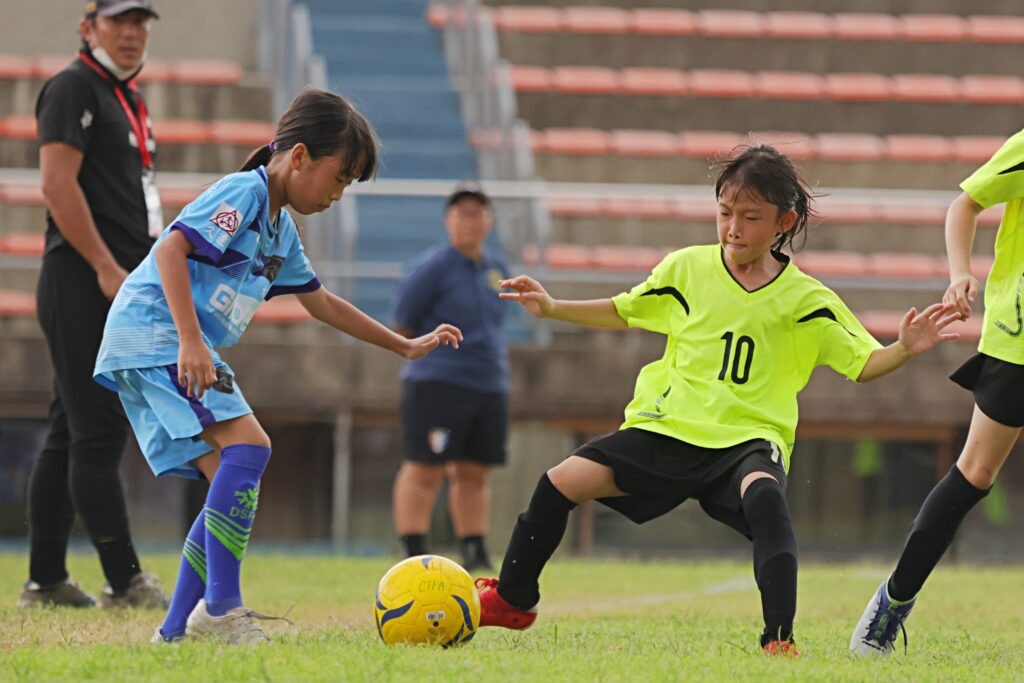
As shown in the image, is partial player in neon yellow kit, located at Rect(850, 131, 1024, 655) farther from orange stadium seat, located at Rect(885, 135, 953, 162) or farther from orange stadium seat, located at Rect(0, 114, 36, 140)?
orange stadium seat, located at Rect(0, 114, 36, 140)

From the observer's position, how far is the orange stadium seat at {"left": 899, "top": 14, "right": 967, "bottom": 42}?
1576cm

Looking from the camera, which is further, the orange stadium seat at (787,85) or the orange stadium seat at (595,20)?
the orange stadium seat at (595,20)

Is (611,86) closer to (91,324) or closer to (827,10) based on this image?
(827,10)

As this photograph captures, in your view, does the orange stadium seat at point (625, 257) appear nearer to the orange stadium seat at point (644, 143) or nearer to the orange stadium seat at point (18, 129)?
the orange stadium seat at point (644, 143)

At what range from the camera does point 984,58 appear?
51.4 feet

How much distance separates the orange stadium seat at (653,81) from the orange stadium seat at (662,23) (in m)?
0.39

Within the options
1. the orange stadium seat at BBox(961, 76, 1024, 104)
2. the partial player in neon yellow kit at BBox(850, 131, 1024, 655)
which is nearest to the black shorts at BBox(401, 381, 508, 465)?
the partial player in neon yellow kit at BBox(850, 131, 1024, 655)

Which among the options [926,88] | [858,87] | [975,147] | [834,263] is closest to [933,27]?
[926,88]

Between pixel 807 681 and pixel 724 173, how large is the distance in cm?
183

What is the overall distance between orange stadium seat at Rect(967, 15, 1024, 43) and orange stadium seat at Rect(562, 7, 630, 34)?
3.35 m

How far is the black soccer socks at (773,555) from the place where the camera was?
4664mm

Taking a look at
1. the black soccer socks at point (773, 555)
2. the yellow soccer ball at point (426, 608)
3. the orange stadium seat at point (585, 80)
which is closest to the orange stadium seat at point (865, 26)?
the orange stadium seat at point (585, 80)

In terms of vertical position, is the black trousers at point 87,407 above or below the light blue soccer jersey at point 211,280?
below

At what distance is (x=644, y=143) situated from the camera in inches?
560
